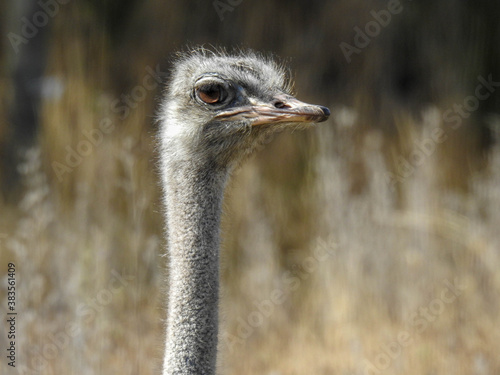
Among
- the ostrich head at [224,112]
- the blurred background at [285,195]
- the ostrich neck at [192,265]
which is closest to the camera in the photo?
the ostrich neck at [192,265]

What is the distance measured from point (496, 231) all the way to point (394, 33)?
261 cm

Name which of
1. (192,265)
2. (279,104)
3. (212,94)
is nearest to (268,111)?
(279,104)

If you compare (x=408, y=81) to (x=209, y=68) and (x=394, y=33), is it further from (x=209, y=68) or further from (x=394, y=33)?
(x=209, y=68)

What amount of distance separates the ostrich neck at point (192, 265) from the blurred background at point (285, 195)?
0.82 feet

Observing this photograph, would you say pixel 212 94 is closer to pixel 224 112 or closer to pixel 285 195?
pixel 224 112

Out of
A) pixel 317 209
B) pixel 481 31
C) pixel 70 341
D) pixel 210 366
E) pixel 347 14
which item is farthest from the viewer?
pixel 347 14

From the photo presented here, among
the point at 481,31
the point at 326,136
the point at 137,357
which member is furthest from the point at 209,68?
the point at 481,31

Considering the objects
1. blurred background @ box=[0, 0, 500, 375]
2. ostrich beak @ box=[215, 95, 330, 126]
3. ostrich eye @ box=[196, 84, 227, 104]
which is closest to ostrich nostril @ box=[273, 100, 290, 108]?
ostrich beak @ box=[215, 95, 330, 126]

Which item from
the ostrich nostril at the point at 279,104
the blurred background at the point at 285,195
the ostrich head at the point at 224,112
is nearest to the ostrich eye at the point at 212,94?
the ostrich head at the point at 224,112

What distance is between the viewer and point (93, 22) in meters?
5.73

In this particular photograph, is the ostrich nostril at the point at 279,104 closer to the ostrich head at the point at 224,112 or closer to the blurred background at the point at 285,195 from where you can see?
the ostrich head at the point at 224,112

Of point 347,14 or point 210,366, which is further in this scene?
point 347,14

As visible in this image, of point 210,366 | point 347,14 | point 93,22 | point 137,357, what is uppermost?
point 347,14

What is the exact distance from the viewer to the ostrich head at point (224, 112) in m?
2.19
